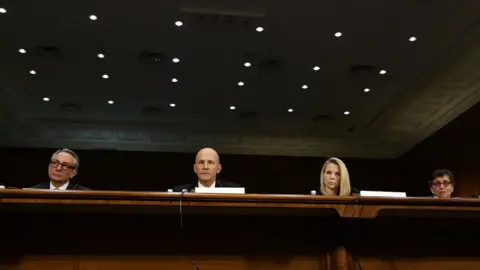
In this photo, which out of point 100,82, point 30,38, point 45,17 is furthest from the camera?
point 100,82

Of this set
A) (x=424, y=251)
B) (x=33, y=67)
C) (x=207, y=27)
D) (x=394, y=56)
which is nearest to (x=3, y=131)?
(x=33, y=67)

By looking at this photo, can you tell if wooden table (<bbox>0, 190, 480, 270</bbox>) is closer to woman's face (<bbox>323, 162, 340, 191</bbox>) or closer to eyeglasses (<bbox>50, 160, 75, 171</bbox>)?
woman's face (<bbox>323, 162, 340, 191</bbox>)

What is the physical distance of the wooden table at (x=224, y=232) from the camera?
7.32ft

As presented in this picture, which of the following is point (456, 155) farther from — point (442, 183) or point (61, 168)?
point (61, 168)

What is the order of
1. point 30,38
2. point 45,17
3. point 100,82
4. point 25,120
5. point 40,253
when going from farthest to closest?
point 25,120, point 100,82, point 30,38, point 45,17, point 40,253

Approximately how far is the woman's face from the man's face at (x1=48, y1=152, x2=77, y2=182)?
173 centimetres

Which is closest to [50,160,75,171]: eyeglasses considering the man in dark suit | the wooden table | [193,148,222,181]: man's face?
the man in dark suit

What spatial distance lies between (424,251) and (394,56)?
211 inches

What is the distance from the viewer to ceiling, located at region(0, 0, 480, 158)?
6414 mm

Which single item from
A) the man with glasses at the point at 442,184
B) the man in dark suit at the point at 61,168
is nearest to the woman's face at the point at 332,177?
the man with glasses at the point at 442,184

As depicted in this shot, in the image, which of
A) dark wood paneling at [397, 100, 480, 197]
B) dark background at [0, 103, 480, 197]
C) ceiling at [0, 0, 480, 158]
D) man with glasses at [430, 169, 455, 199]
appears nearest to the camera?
man with glasses at [430, 169, 455, 199]

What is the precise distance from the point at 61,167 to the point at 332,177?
1.82m

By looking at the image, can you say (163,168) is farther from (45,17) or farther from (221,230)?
(221,230)

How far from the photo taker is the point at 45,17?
21.0 feet
